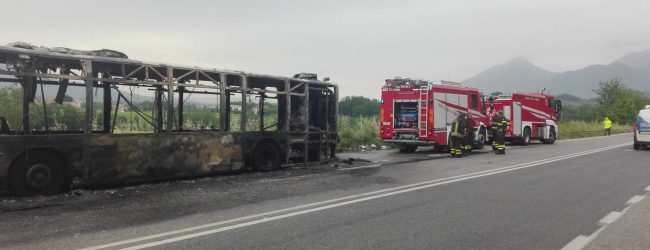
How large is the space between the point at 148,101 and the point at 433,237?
710cm

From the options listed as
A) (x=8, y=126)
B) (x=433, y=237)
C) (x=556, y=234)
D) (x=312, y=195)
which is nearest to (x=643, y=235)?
(x=556, y=234)

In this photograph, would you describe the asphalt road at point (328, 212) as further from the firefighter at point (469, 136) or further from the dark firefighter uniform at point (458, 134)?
the firefighter at point (469, 136)

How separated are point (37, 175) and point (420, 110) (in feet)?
41.6

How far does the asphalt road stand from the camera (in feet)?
16.9

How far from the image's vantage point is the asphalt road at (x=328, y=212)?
203 inches

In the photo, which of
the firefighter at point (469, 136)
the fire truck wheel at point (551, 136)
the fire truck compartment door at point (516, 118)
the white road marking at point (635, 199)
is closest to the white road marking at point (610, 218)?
the white road marking at point (635, 199)

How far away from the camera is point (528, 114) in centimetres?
2394

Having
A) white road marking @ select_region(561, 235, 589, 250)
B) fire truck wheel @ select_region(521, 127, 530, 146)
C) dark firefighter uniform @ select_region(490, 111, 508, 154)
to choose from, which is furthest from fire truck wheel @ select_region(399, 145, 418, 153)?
white road marking @ select_region(561, 235, 589, 250)

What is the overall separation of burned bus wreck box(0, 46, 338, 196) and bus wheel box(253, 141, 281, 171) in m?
0.03

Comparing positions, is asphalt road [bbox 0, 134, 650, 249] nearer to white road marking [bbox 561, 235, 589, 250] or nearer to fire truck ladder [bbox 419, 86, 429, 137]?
white road marking [bbox 561, 235, 589, 250]

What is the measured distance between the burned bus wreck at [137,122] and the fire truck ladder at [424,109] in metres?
5.26

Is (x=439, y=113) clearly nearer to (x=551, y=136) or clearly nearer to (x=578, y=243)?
(x=551, y=136)

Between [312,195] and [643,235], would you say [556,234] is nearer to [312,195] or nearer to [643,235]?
[643,235]

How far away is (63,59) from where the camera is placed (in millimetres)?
8164
